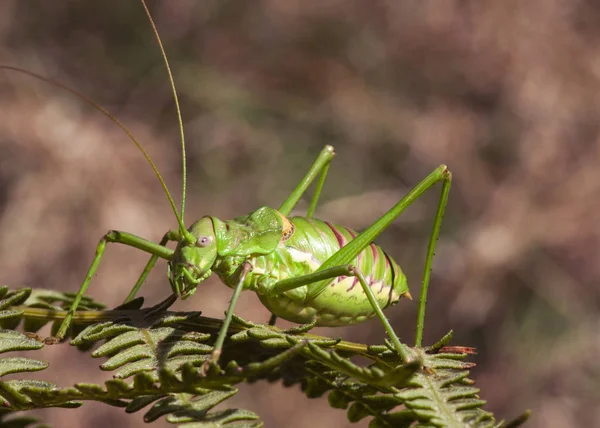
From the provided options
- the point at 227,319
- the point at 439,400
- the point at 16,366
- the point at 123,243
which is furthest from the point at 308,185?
the point at 16,366

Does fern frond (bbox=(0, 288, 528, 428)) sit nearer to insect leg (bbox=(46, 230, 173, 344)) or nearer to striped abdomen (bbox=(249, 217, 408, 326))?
insect leg (bbox=(46, 230, 173, 344))

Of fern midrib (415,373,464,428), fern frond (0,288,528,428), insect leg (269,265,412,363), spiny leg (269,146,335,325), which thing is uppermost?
spiny leg (269,146,335,325)

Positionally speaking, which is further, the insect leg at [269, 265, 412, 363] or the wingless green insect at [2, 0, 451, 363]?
the wingless green insect at [2, 0, 451, 363]

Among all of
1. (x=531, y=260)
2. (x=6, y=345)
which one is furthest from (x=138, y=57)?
(x=6, y=345)

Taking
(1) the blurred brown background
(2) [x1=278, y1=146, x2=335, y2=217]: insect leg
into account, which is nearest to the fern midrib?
(2) [x1=278, y1=146, x2=335, y2=217]: insect leg

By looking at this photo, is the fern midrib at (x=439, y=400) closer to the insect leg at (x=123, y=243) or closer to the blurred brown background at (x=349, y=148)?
the insect leg at (x=123, y=243)

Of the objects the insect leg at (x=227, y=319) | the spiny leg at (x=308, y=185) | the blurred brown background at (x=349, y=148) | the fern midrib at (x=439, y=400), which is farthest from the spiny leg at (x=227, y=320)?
the blurred brown background at (x=349, y=148)
